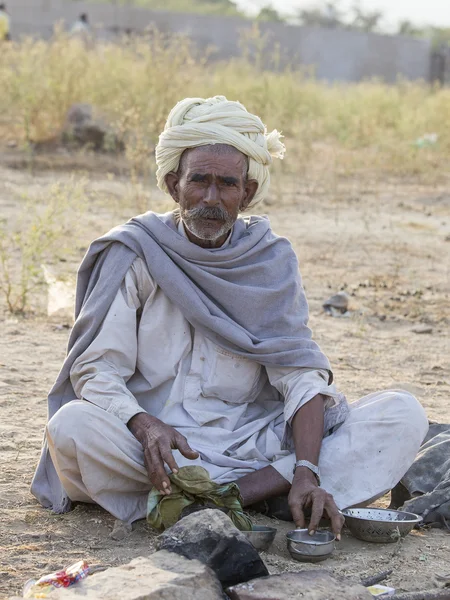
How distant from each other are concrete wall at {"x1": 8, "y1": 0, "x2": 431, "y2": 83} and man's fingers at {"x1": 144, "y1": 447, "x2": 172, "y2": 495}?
2321 cm

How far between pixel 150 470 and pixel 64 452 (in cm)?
29

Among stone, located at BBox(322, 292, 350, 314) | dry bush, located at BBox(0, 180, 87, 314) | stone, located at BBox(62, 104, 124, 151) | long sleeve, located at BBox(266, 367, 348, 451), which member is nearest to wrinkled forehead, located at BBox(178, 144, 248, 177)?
long sleeve, located at BBox(266, 367, 348, 451)

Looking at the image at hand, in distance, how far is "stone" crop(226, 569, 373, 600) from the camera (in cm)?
247

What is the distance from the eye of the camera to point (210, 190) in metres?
3.35

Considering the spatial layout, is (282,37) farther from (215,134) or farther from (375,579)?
(375,579)

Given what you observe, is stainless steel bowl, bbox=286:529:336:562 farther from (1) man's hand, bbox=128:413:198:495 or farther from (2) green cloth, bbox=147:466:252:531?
(1) man's hand, bbox=128:413:198:495

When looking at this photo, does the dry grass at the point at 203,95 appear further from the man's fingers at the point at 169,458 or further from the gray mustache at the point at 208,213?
the man's fingers at the point at 169,458

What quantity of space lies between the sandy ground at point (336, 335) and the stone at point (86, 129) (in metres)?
1.06

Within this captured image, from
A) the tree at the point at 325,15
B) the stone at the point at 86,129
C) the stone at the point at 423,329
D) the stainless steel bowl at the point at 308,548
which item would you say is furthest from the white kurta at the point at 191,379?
the tree at the point at 325,15

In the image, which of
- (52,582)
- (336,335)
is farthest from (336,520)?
(336,335)

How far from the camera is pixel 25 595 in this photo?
254 centimetres

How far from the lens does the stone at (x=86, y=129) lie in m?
11.5

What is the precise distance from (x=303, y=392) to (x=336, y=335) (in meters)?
2.79

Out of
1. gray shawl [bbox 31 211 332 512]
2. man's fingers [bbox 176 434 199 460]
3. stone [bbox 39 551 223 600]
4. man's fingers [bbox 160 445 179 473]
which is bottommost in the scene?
stone [bbox 39 551 223 600]
